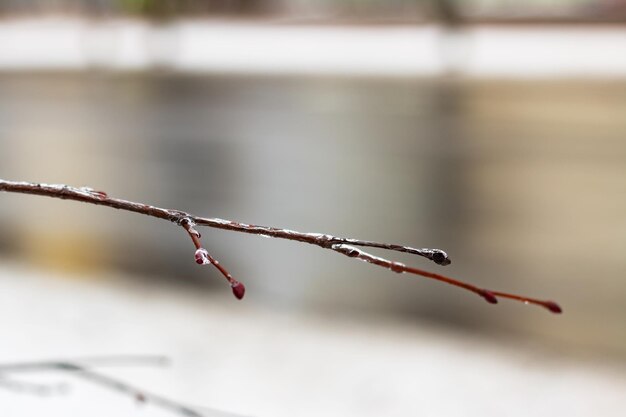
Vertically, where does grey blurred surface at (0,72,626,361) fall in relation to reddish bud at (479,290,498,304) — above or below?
above

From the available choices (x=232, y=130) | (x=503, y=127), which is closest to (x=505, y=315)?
(x=503, y=127)

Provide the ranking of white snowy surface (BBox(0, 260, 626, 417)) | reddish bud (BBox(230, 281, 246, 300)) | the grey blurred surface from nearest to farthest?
reddish bud (BBox(230, 281, 246, 300)) → white snowy surface (BBox(0, 260, 626, 417)) → the grey blurred surface

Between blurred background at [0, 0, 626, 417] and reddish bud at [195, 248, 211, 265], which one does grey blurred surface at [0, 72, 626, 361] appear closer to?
blurred background at [0, 0, 626, 417]

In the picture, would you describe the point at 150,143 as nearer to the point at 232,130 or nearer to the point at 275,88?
the point at 232,130

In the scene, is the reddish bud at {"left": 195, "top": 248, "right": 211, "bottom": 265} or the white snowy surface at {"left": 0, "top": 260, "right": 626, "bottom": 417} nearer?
the reddish bud at {"left": 195, "top": 248, "right": 211, "bottom": 265}

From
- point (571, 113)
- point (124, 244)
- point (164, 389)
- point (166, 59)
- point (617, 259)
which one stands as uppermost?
point (166, 59)

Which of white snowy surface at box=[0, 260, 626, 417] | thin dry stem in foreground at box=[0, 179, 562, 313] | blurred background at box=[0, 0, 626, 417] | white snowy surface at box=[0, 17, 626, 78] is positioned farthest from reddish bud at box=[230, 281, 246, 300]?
white snowy surface at box=[0, 17, 626, 78]

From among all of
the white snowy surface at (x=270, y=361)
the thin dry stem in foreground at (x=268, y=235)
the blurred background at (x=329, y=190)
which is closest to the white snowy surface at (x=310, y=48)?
the blurred background at (x=329, y=190)
